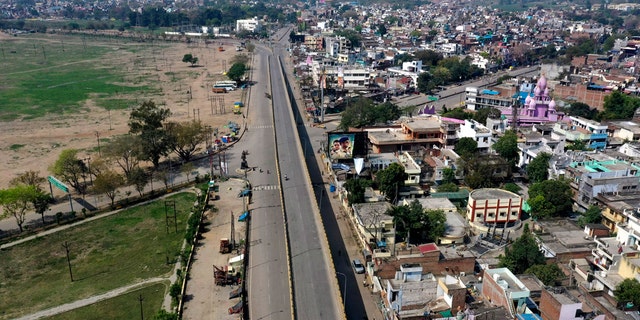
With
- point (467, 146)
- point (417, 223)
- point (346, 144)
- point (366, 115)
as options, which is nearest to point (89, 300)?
point (417, 223)

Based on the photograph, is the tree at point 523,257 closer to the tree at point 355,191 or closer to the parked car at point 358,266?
the parked car at point 358,266

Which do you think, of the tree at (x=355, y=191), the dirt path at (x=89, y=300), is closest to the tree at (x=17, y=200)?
the dirt path at (x=89, y=300)

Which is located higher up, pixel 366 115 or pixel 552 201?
pixel 366 115

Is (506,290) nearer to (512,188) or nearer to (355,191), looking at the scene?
(355,191)

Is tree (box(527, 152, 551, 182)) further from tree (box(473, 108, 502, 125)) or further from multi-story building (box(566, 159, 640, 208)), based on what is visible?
tree (box(473, 108, 502, 125))

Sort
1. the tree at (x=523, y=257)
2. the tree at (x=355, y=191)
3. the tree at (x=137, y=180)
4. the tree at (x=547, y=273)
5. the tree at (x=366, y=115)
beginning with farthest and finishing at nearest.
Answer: the tree at (x=366, y=115) < the tree at (x=137, y=180) < the tree at (x=355, y=191) < the tree at (x=523, y=257) < the tree at (x=547, y=273)

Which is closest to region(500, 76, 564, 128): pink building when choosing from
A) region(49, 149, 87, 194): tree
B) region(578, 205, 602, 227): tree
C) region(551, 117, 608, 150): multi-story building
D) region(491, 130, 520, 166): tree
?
region(551, 117, 608, 150): multi-story building

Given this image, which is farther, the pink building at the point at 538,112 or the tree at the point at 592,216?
the pink building at the point at 538,112
